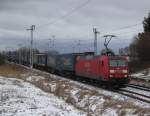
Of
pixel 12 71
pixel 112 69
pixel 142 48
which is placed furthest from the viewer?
pixel 12 71

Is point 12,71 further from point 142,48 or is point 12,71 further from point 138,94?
point 138,94

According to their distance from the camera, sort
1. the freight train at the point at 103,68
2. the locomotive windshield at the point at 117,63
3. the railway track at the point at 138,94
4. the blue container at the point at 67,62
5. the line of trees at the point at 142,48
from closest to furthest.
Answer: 1. the railway track at the point at 138,94
2. the freight train at the point at 103,68
3. the locomotive windshield at the point at 117,63
4. the blue container at the point at 67,62
5. the line of trees at the point at 142,48

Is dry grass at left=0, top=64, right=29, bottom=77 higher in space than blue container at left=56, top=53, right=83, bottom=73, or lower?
lower

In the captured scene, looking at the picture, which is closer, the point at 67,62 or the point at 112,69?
the point at 112,69

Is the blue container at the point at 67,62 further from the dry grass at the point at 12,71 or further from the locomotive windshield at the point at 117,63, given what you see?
the locomotive windshield at the point at 117,63

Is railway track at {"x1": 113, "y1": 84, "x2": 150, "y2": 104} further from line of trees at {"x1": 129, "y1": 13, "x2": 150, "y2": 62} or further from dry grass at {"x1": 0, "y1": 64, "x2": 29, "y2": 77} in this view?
line of trees at {"x1": 129, "y1": 13, "x2": 150, "y2": 62}

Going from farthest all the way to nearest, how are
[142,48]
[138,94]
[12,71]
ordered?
[12,71], [142,48], [138,94]

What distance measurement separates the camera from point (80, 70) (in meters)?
41.6

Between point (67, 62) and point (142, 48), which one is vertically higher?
point (142, 48)

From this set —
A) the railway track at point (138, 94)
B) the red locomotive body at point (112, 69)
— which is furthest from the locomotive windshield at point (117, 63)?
the railway track at point (138, 94)

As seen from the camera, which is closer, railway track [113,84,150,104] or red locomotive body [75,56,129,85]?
railway track [113,84,150,104]

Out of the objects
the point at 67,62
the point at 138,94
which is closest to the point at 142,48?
the point at 67,62

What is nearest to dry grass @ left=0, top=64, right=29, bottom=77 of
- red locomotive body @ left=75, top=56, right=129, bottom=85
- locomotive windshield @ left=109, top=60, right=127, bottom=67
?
red locomotive body @ left=75, top=56, right=129, bottom=85

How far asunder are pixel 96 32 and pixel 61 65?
2127cm
